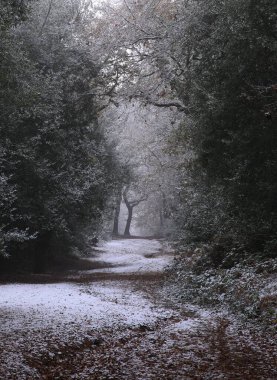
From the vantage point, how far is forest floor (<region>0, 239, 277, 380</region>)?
4.64m

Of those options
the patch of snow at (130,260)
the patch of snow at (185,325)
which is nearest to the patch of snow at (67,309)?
the patch of snow at (185,325)

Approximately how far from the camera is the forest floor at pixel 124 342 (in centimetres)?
464

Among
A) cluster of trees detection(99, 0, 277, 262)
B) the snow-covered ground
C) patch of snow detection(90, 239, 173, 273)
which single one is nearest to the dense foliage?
cluster of trees detection(99, 0, 277, 262)

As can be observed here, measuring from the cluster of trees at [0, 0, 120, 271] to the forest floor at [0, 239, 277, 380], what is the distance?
5.13 metres

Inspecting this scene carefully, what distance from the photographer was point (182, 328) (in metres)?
6.75

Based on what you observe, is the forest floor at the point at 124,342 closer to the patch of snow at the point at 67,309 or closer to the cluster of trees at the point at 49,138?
the patch of snow at the point at 67,309

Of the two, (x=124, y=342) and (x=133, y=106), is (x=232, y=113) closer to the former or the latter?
(x=133, y=106)

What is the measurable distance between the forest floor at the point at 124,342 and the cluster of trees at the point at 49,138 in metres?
5.13

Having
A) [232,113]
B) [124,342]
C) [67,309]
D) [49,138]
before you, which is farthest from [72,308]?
[49,138]

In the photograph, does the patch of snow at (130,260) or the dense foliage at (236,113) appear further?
the patch of snow at (130,260)

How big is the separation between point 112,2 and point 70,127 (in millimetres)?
5486

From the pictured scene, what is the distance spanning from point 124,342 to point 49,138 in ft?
37.5

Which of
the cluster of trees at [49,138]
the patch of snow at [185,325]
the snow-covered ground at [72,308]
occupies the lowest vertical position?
the snow-covered ground at [72,308]

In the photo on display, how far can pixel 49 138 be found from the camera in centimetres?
1591
